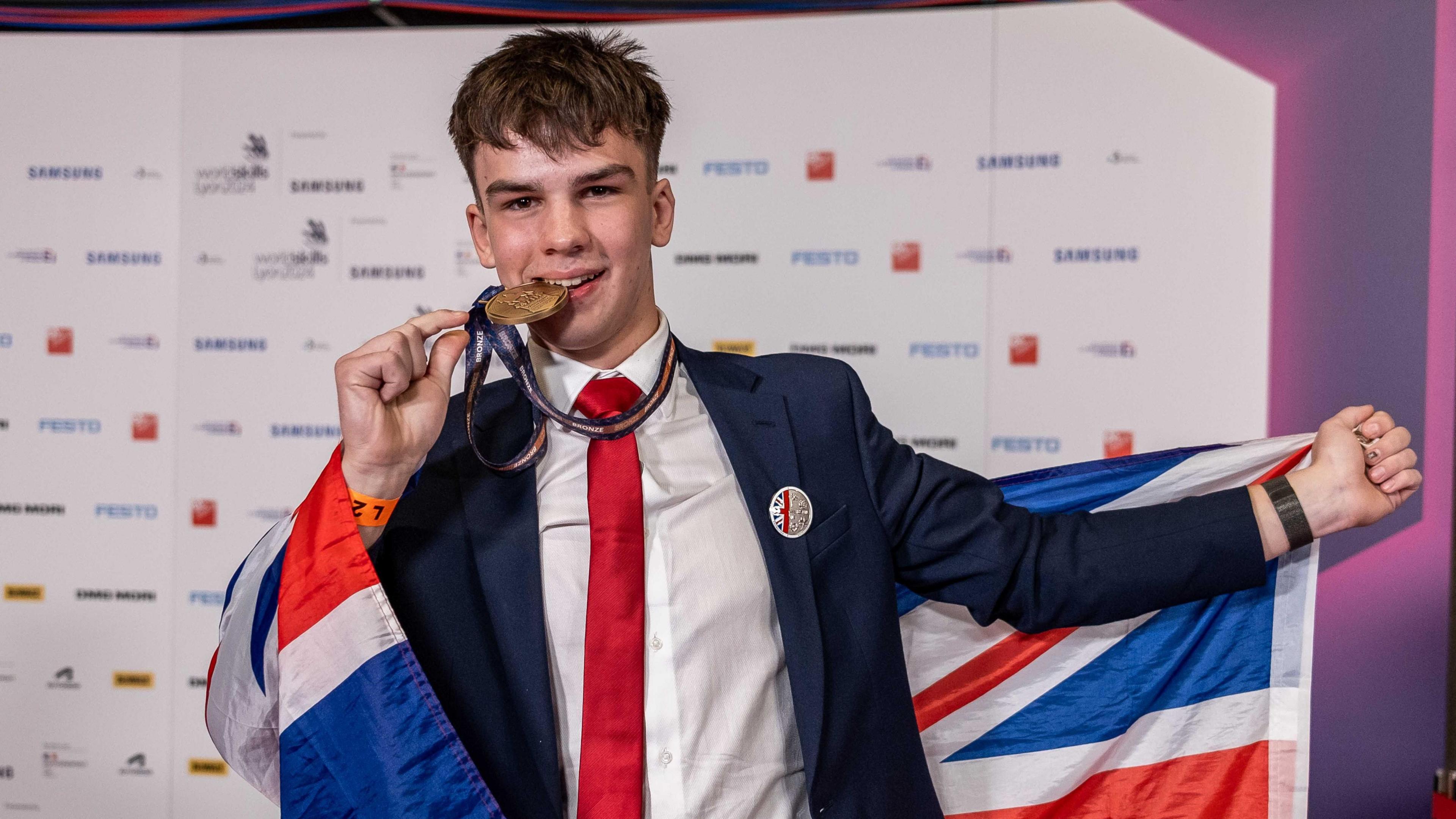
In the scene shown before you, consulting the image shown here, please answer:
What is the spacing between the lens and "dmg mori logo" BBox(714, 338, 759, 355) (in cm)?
371

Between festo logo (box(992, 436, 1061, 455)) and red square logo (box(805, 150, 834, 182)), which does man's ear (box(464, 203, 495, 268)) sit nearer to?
red square logo (box(805, 150, 834, 182))

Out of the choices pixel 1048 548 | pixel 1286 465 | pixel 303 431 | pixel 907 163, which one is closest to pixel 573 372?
pixel 1048 548

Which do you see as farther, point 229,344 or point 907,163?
point 229,344

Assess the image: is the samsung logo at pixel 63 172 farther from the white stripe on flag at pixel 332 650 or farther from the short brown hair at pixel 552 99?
the white stripe on flag at pixel 332 650

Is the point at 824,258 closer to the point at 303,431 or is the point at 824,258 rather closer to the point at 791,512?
the point at 303,431

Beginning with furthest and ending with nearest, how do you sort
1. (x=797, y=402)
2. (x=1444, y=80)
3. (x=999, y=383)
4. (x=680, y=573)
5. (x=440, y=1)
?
(x=440, y=1) < (x=999, y=383) < (x=1444, y=80) < (x=797, y=402) < (x=680, y=573)

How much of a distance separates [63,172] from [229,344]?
0.96 meters

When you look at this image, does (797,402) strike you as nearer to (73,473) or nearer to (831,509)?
(831,509)

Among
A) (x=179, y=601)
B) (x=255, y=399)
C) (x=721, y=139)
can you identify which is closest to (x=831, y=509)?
(x=721, y=139)

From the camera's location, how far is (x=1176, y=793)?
186 cm

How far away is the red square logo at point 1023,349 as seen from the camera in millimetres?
3598

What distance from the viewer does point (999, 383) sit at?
3.61 meters

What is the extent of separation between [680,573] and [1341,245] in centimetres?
304

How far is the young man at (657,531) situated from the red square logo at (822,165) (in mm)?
2097
